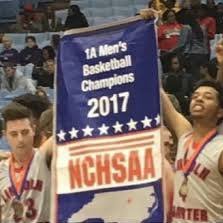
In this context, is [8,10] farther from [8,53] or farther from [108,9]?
[8,53]

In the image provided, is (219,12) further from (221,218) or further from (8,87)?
(221,218)

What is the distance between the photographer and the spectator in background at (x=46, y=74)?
12750 millimetres

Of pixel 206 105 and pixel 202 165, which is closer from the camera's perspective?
pixel 202 165

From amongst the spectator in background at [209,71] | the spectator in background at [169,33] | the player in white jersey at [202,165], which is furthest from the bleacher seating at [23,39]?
the player in white jersey at [202,165]

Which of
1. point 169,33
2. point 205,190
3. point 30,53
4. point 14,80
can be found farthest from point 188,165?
point 30,53

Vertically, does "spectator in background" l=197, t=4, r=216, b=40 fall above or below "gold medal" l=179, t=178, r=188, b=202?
above

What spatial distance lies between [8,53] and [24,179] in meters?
8.73

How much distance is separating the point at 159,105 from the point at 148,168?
0.33 metres

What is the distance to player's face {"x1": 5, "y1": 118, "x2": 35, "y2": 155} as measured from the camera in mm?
5801

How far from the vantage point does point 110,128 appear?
5.25 metres

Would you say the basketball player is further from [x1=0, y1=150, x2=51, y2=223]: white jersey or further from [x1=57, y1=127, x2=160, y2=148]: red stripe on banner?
[x1=0, y1=150, x2=51, y2=223]: white jersey

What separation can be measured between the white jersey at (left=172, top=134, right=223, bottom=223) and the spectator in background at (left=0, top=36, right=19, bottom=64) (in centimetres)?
883

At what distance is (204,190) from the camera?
535 centimetres

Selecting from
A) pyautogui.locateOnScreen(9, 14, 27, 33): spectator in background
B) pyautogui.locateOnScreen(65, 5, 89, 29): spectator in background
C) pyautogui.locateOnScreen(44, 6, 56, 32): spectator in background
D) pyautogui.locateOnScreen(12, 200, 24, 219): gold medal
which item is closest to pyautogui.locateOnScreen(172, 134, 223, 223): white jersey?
pyautogui.locateOnScreen(12, 200, 24, 219): gold medal
